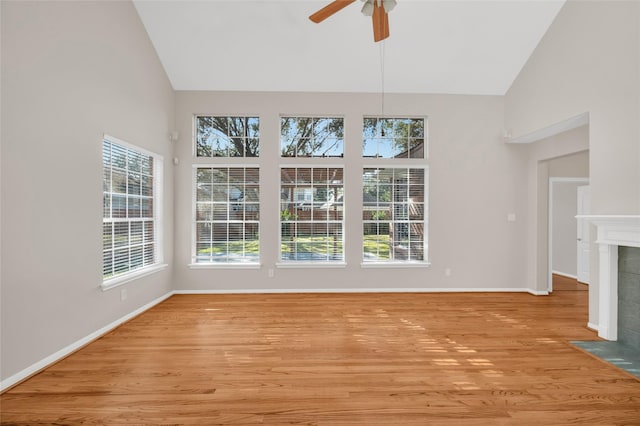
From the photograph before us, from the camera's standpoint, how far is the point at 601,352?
2.81m

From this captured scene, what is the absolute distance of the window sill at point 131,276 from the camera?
10.9 feet

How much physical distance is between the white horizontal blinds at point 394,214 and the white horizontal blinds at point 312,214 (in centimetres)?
46

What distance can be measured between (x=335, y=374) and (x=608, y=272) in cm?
311

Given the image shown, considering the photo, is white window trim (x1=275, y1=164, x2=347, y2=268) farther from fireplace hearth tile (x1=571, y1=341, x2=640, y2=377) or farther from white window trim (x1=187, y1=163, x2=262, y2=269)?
fireplace hearth tile (x1=571, y1=341, x2=640, y2=377)

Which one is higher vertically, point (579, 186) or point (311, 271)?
point (579, 186)

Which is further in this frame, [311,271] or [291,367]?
[311,271]

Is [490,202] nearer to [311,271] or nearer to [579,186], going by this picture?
[579,186]

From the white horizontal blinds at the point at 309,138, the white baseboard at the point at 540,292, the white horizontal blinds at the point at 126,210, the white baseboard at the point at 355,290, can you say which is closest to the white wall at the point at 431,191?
the white baseboard at the point at 355,290

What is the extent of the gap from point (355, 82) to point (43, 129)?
12.6 ft

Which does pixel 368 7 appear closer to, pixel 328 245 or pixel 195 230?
pixel 328 245

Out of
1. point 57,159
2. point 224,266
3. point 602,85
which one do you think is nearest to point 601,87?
point 602,85

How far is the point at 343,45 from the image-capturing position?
4223 millimetres

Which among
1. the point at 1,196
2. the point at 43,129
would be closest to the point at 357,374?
the point at 1,196

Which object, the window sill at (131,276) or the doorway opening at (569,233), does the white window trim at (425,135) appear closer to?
the doorway opening at (569,233)
